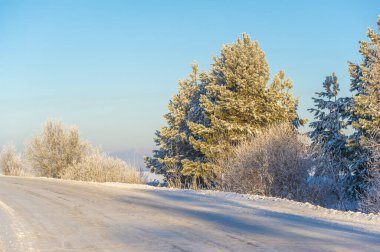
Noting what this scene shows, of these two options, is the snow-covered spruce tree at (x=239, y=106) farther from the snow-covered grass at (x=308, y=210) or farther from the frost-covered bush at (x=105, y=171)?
the snow-covered grass at (x=308, y=210)

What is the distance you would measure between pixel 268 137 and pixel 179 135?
15.6 m

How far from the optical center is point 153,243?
7711 millimetres

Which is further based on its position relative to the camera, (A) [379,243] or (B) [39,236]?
(B) [39,236]

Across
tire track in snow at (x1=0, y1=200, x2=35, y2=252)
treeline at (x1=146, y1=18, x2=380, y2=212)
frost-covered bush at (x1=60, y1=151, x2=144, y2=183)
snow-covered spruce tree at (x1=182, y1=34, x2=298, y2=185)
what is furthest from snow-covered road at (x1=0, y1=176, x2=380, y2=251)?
snow-covered spruce tree at (x1=182, y1=34, x2=298, y2=185)

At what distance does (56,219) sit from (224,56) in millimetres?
29422

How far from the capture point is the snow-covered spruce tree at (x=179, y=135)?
3847 centimetres

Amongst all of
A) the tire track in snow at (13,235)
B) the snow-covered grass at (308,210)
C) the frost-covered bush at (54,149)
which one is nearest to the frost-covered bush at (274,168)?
the snow-covered grass at (308,210)

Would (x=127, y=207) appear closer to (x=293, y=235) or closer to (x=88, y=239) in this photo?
(x=88, y=239)

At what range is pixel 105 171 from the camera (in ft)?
105

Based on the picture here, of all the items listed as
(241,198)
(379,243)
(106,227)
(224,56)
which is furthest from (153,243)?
(224,56)

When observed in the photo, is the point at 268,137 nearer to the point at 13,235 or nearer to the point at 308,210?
the point at 308,210

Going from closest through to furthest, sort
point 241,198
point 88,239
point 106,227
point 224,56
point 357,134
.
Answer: point 88,239 → point 106,227 → point 241,198 → point 357,134 → point 224,56

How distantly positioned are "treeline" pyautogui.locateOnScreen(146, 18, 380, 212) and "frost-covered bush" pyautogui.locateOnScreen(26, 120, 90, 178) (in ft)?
32.0

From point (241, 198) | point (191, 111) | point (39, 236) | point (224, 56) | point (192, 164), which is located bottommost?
point (39, 236)
